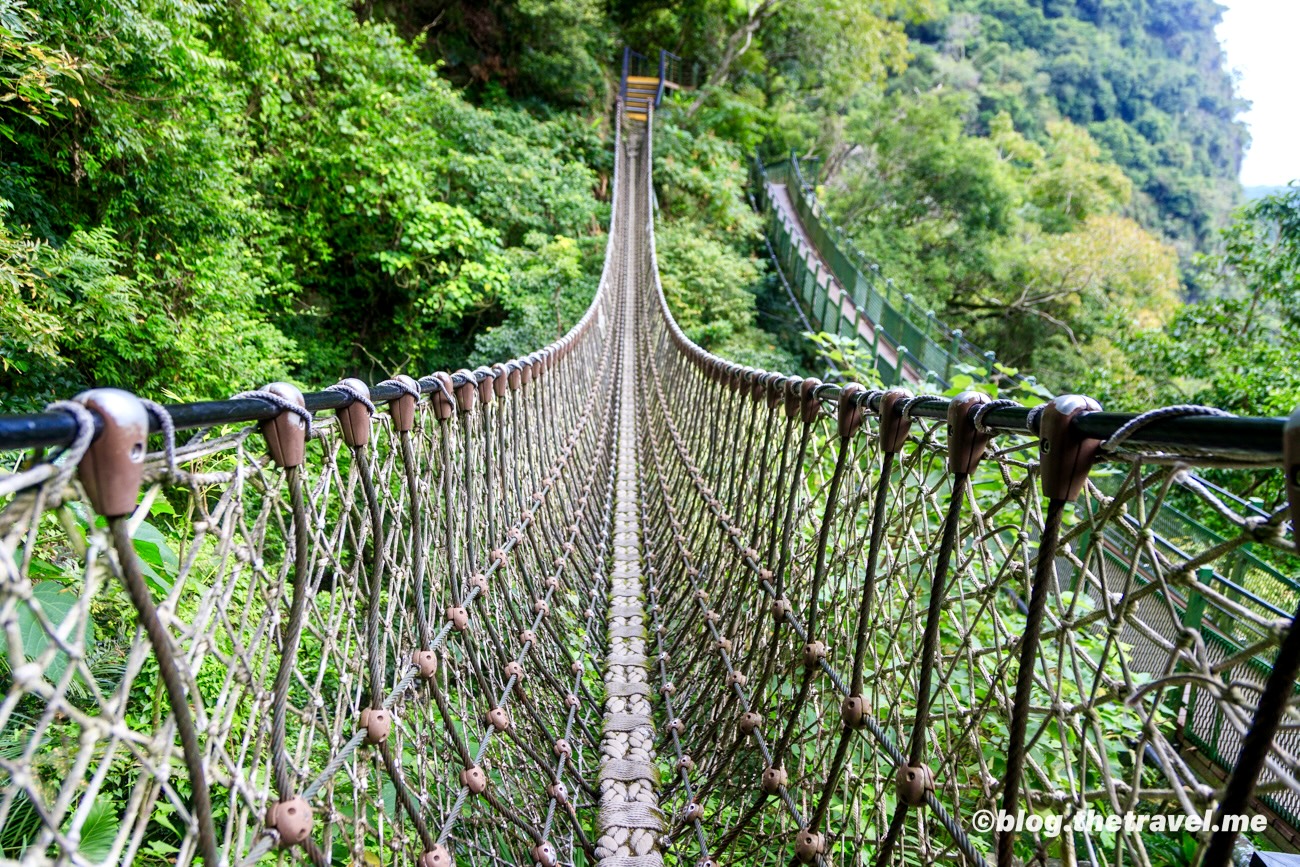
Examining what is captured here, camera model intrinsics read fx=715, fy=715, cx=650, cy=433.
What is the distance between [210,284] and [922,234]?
11.3 meters

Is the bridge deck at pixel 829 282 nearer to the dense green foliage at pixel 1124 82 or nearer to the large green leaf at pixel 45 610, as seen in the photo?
the large green leaf at pixel 45 610

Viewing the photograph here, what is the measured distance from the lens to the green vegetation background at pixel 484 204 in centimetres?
367

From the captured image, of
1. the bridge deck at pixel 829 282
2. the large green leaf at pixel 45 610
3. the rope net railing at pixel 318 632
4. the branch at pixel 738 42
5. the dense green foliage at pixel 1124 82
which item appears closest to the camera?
the rope net railing at pixel 318 632

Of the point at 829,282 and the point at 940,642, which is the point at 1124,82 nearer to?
the point at 829,282

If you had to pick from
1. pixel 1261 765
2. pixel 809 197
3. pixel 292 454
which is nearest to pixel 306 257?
pixel 292 454

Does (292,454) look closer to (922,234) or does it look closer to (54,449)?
(54,449)

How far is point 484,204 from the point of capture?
315 inches

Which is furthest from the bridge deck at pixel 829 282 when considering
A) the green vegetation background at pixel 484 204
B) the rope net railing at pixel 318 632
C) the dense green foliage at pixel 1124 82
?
the dense green foliage at pixel 1124 82

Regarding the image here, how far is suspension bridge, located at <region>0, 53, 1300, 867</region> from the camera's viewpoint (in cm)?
54

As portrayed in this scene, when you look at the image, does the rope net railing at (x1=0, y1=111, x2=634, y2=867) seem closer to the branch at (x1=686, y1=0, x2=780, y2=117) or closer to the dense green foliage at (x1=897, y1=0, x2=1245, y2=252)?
the branch at (x1=686, y1=0, x2=780, y2=117)

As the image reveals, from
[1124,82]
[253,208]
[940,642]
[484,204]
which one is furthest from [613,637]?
[1124,82]

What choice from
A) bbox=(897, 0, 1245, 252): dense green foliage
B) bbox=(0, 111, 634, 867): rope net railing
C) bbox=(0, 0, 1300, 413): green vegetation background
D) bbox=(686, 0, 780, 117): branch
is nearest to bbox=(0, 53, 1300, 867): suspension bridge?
bbox=(0, 111, 634, 867): rope net railing

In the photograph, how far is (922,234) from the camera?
1241 centimetres

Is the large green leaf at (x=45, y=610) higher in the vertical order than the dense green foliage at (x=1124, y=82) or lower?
lower
